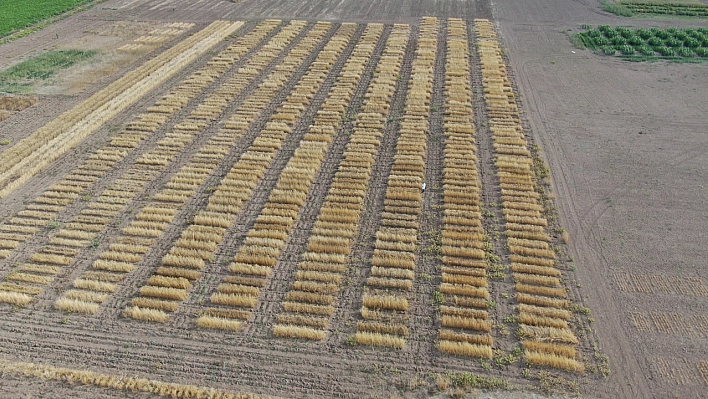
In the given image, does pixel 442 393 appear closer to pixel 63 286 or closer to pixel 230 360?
pixel 230 360

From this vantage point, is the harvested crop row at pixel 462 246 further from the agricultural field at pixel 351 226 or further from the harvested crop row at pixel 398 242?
the harvested crop row at pixel 398 242

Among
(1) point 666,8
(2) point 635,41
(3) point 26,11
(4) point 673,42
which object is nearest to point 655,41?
(4) point 673,42

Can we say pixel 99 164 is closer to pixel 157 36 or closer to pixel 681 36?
pixel 157 36

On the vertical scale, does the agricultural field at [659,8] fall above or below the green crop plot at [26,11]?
below

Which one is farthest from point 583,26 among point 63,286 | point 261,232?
point 63,286

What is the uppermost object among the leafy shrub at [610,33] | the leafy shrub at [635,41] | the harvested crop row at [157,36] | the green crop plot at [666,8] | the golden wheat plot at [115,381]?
the harvested crop row at [157,36]

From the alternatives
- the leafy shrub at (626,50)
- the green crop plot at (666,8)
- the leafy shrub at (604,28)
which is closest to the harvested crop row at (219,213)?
the leafy shrub at (626,50)

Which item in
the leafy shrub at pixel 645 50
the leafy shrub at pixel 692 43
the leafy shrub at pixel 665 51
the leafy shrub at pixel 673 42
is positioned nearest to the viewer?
the leafy shrub at pixel 665 51
